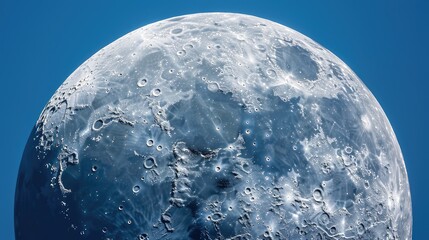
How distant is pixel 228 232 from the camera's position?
8.40 ft

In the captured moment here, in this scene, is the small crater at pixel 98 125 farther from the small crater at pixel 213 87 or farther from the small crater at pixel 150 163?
the small crater at pixel 213 87

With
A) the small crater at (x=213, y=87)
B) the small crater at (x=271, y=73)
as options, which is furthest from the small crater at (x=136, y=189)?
the small crater at (x=271, y=73)

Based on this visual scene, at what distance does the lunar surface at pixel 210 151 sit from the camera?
102 inches

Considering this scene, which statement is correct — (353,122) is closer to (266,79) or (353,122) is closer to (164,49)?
(266,79)

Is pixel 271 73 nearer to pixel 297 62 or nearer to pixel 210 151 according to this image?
pixel 297 62

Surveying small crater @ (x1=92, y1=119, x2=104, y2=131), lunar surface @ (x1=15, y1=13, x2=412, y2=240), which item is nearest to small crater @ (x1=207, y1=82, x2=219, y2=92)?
lunar surface @ (x1=15, y1=13, x2=412, y2=240)

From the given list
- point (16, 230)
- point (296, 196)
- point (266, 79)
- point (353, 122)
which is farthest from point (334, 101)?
point (16, 230)

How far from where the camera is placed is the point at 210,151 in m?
2.59

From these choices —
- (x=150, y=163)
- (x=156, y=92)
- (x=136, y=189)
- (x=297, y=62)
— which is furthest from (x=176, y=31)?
(x=136, y=189)

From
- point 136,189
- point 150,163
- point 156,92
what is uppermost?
point 156,92

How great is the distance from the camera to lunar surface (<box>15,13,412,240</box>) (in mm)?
2594

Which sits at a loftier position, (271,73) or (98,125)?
(271,73)

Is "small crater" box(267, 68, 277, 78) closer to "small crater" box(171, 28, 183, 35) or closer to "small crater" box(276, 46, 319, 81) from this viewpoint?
"small crater" box(276, 46, 319, 81)

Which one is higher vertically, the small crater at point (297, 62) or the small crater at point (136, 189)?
the small crater at point (297, 62)
